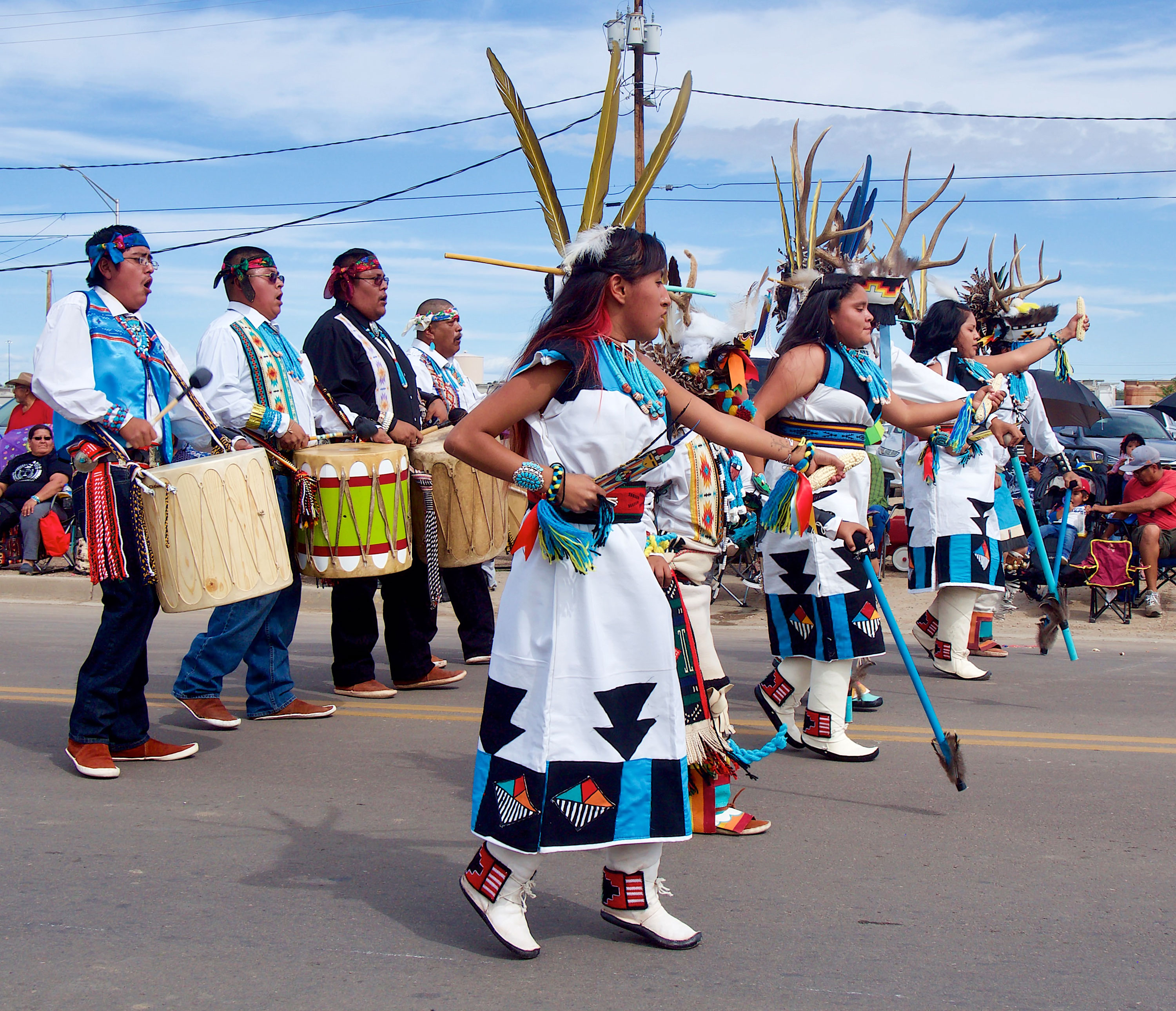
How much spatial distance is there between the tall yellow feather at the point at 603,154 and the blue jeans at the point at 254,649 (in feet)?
7.53

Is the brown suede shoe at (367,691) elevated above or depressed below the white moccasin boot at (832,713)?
below

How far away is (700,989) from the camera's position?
128 inches

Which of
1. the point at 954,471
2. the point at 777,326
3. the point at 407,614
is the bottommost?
the point at 407,614

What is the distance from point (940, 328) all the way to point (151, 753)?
5108mm

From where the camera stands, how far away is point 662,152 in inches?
186

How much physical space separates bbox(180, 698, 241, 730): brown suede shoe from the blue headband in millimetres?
2216

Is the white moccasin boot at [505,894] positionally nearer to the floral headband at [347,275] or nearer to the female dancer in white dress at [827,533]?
the female dancer in white dress at [827,533]

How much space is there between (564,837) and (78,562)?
1081cm

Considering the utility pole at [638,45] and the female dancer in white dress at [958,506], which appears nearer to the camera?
the female dancer in white dress at [958,506]

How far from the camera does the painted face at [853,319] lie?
5555 millimetres

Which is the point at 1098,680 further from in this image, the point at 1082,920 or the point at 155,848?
the point at 155,848

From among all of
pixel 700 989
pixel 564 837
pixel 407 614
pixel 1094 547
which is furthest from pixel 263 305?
pixel 1094 547

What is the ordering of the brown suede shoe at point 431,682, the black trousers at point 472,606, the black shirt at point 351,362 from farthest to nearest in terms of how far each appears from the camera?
the black trousers at point 472,606
the brown suede shoe at point 431,682
the black shirt at point 351,362

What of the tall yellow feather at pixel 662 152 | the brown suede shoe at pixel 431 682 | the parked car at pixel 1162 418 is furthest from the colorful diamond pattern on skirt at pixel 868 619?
the parked car at pixel 1162 418
